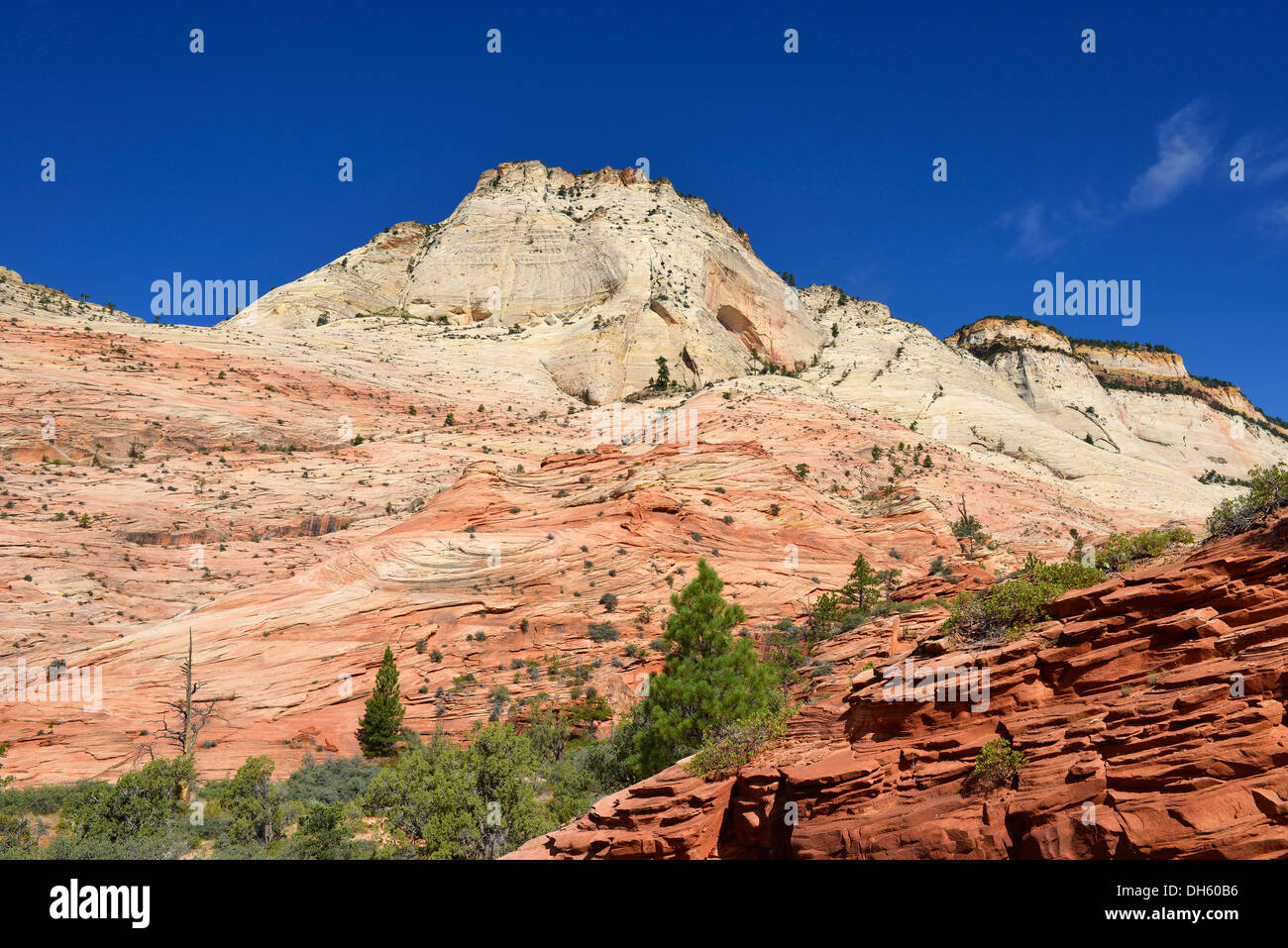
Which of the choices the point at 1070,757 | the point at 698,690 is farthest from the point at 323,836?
the point at 1070,757

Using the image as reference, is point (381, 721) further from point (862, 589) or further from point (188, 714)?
point (862, 589)

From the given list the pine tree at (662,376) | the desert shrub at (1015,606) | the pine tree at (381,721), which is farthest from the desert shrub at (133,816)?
the pine tree at (662,376)

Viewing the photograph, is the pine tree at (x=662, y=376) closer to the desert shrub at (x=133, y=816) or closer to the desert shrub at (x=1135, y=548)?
the desert shrub at (x=133, y=816)

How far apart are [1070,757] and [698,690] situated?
10.2 m

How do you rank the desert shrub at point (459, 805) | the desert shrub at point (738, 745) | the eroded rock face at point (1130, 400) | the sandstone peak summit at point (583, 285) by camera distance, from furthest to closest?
the eroded rock face at point (1130, 400) → the sandstone peak summit at point (583, 285) → the desert shrub at point (459, 805) → the desert shrub at point (738, 745)

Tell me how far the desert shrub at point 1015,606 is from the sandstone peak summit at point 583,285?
52.2 m

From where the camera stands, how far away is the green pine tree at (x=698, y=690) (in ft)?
57.1

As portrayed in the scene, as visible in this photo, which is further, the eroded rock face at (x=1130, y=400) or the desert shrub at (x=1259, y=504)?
the eroded rock face at (x=1130, y=400)

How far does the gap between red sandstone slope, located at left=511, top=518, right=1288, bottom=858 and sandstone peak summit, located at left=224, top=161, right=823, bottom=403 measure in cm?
5328

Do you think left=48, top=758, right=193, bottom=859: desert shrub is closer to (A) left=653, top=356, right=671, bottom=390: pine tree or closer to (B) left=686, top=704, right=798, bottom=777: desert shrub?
(B) left=686, top=704, right=798, bottom=777: desert shrub

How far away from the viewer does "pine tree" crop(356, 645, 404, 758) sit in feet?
75.9

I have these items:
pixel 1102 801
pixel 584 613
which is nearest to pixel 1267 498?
pixel 1102 801
